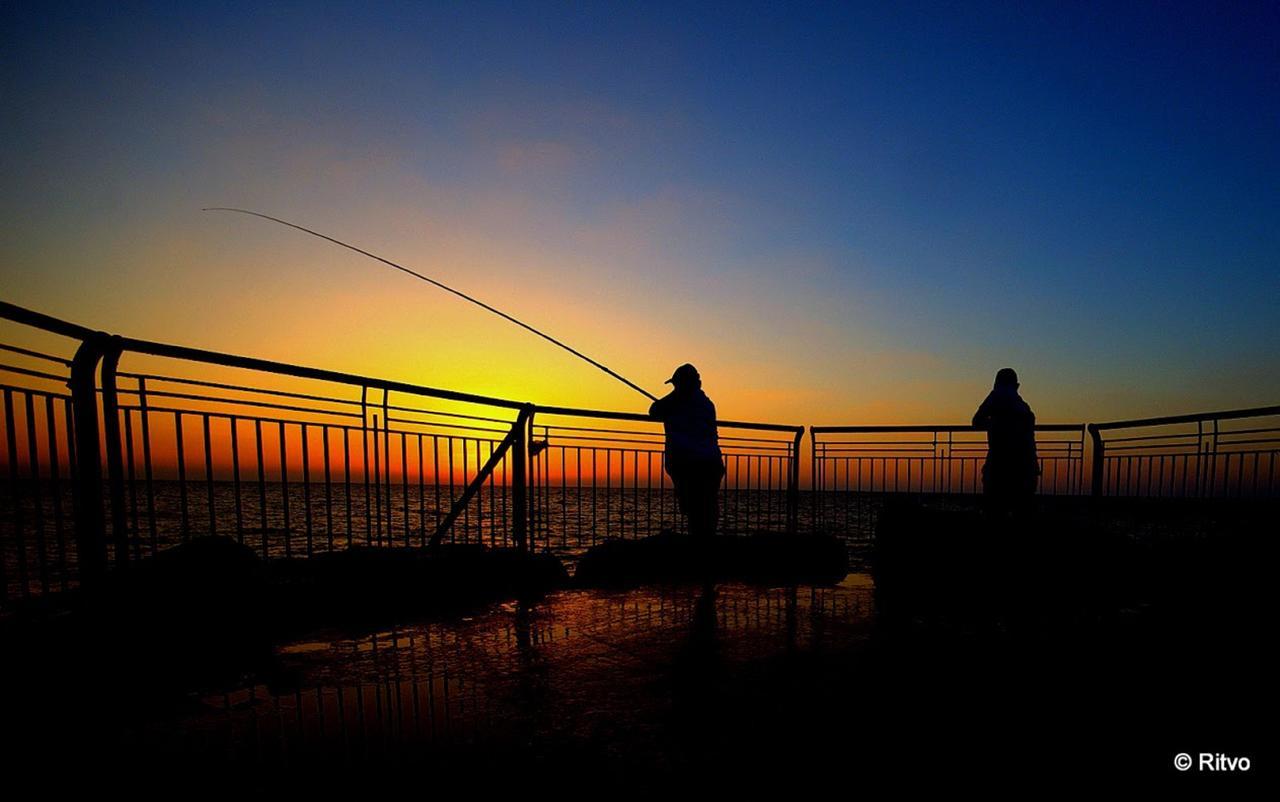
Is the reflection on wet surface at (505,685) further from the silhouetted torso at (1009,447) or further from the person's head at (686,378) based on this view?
the silhouetted torso at (1009,447)

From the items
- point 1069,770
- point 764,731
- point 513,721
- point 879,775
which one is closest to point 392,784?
point 513,721

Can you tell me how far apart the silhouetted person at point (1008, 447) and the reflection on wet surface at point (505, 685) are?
13.1 ft

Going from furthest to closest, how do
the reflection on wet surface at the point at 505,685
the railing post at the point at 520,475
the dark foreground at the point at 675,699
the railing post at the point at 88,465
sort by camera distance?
the railing post at the point at 520,475, the railing post at the point at 88,465, the reflection on wet surface at the point at 505,685, the dark foreground at the point at 675,699

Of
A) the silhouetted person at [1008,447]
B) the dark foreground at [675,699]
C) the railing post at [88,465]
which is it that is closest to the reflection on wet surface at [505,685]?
the dark foreground at [675,699]

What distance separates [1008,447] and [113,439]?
8.54 metres

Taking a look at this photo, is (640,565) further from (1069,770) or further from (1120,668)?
(1069,770)

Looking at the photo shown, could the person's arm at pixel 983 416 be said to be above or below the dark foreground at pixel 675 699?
above

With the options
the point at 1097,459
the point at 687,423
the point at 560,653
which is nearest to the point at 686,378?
the point at 687,423

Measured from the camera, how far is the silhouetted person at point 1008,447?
7.55 metres

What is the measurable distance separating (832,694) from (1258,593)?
4.08 metres

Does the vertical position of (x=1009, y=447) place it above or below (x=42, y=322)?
below

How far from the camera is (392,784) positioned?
2008 mm

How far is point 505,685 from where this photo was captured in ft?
9.71

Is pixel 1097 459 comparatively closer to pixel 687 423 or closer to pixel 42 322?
pixel 687 423
